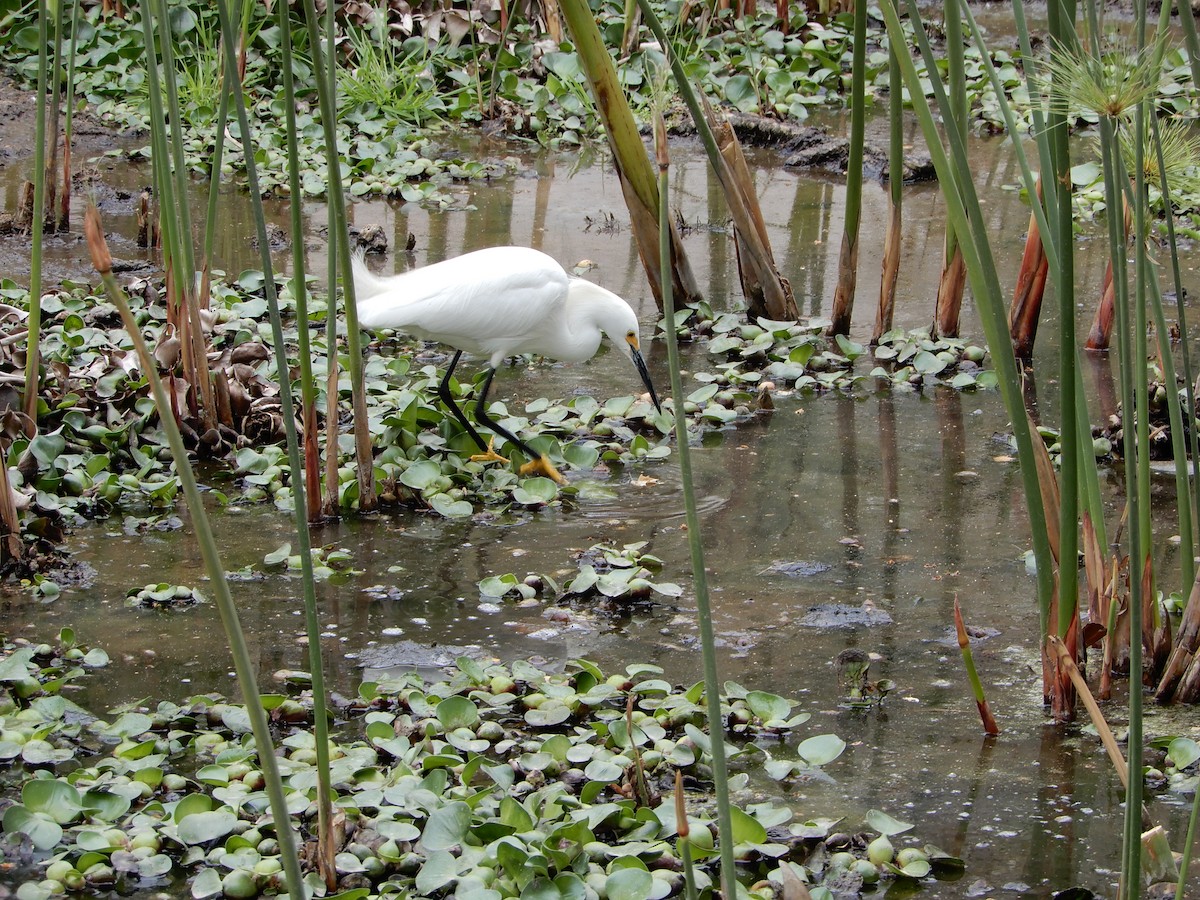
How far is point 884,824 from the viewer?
2.21 meters

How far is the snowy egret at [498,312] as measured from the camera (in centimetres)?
419

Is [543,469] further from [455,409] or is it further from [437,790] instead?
[437,790]


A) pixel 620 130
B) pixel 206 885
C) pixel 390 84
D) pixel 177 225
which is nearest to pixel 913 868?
pixel 206 885

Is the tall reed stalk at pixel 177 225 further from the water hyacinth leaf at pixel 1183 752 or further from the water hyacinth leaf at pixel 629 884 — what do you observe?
the water hyacinth leaf at pixel 1183 752

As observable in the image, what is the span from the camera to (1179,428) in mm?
2289

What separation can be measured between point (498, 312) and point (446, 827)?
90.9 inches

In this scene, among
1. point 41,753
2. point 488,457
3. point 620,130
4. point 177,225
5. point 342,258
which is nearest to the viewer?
point 41,753

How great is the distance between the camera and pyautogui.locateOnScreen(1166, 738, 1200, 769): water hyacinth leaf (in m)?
2.38

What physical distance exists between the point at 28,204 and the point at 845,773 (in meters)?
5.16

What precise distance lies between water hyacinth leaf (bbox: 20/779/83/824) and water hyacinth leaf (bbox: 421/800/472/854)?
592 mm

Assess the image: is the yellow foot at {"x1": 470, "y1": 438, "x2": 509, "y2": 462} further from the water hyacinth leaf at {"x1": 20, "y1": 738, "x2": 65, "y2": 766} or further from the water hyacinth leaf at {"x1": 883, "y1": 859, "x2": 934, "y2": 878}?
the water hyacinth leaf at {"x1": 883, "y1": 859, "x2": 934, "y2": 878}

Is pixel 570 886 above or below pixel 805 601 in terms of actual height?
below

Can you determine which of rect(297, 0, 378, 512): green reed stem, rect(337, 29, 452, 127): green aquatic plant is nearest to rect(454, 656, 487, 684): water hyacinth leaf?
rect(297, 0, 378, 512): green reed stem

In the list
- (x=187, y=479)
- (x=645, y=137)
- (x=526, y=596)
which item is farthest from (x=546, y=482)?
(x=645, y=137)
